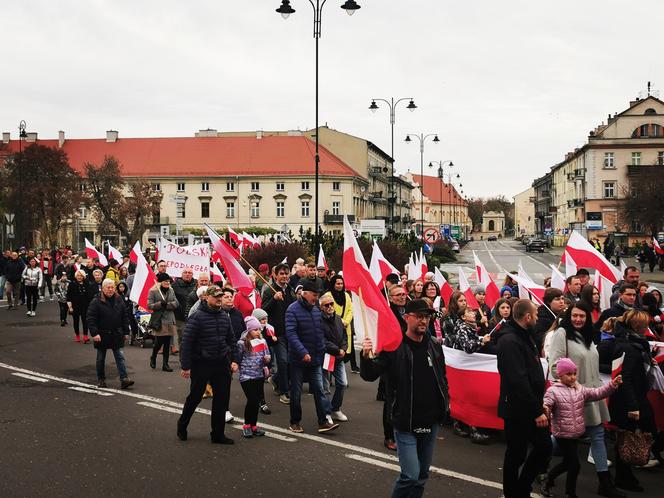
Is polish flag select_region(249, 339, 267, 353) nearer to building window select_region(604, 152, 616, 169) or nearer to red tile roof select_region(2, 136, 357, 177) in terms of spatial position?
red tile roof select_region(2, 136, 357, 177)

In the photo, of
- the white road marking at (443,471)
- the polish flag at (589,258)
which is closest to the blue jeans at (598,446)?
the white road marking at (443,471)

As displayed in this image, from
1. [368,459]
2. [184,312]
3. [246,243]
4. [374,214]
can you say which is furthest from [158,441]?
[374,214]

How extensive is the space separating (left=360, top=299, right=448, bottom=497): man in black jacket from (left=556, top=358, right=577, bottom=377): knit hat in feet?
4.28

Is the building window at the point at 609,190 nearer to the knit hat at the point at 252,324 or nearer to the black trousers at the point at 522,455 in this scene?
the knit hat at the point at 252,324

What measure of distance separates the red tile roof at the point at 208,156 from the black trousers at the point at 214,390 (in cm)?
7569

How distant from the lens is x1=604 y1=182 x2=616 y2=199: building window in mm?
89625

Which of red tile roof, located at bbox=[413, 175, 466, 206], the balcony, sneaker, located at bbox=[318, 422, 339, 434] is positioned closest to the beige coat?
sneaker, located at bbox=[318, 422, 339, 434]

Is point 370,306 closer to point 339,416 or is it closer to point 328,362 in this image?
point 328,362

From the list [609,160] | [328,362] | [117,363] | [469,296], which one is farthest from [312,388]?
[609,160]

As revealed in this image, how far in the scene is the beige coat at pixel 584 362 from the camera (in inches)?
258

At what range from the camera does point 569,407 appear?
20.7 feet

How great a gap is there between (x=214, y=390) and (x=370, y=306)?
281 centimetres

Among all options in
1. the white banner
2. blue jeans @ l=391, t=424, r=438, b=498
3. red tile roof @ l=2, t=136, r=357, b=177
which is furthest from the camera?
red tile roof @ l=2, t=136, r=357, b=177

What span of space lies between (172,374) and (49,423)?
11.1 feet
